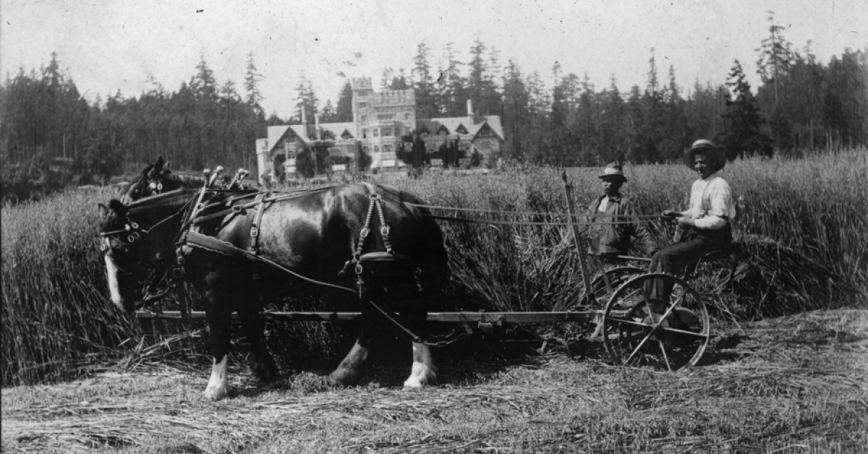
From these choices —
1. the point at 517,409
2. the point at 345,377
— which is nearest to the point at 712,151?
the point at 517,409

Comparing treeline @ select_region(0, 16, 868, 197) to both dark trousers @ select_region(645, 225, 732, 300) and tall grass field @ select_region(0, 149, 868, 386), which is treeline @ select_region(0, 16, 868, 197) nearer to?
tall grass field @ select_region(0, 149, 868, 386)

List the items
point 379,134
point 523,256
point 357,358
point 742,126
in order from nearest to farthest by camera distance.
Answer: point 357,358 → point 523,256 → point 742,126 → point 379,134

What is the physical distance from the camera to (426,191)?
704 centimetres

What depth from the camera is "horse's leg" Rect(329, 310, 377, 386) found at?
541 centimetres

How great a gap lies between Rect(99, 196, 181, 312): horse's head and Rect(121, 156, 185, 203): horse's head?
0.24m

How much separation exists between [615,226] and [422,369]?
225 centimetres

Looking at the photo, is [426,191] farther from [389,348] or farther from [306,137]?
[306,137]

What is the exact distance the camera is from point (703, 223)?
208 inches

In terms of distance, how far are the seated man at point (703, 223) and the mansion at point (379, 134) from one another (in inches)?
135

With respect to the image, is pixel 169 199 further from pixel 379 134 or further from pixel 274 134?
pixel 379 134

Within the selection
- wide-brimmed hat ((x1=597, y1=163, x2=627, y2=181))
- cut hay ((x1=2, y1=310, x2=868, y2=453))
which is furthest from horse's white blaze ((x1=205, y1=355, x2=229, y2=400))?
wide-brimmed hat ((x1=597, y1=163, x2=627, y2=181))

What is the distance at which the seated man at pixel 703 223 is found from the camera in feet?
17.3

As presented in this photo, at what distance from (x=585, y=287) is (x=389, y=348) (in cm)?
198

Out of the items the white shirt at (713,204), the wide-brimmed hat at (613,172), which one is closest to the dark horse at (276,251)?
the wide-brimmed hat at (613,172)
